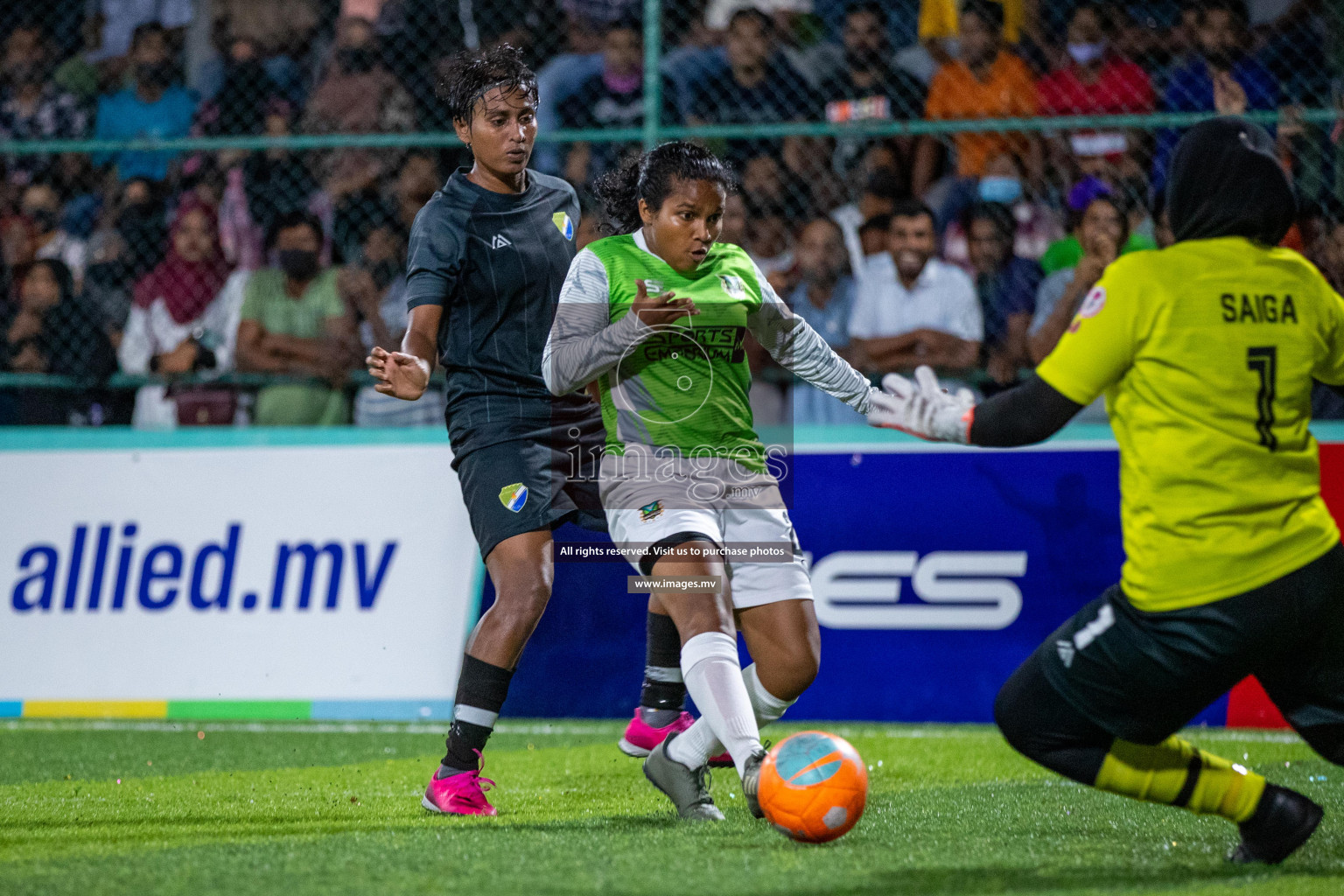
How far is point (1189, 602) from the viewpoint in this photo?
3.27 metres

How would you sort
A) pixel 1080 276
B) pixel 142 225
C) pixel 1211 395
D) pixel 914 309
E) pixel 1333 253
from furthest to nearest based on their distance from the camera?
1. pixel 142 225
2. pixel 914 309
3. pixel 1080 276
4. pixel 1333 253
5. pixel 1211 395

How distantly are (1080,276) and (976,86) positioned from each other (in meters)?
1.47

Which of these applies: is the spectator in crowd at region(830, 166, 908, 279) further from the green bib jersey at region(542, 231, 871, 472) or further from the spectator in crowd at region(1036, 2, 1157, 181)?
the green bib jersey at region(542, 231, 871, 472)

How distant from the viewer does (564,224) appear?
488cm

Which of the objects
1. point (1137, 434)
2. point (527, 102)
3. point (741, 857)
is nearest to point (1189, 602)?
point (1137, 434)

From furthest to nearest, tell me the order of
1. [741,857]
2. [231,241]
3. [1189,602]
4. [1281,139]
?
[231,241] → [1281,139] → [741,857] → [1189,602]

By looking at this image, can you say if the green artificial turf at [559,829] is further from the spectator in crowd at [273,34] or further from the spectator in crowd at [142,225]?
the spectator in crowd at [273,34]

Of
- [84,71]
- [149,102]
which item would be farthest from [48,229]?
[84,71]

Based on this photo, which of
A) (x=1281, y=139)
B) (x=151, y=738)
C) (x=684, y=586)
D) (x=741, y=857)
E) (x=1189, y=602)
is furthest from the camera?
(x=1281, y=139)

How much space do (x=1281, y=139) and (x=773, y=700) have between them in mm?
4215

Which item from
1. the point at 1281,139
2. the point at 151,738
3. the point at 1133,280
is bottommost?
the point at 151,738

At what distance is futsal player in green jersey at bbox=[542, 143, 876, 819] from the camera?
164 inches

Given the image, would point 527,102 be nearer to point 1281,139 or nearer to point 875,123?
point 875,123

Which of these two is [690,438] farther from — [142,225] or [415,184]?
[142,225]
